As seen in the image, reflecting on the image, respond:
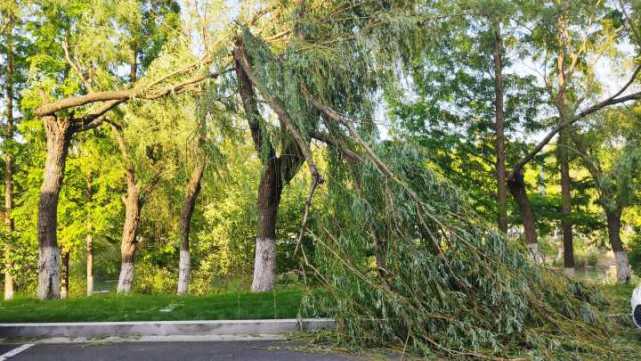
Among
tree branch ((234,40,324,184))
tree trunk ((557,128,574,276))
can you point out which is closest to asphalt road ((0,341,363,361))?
tree branch ((234,40,324,184))

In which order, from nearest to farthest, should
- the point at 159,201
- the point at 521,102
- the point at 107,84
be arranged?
the point at 107,84, the point at 521,102, the point at 159,201

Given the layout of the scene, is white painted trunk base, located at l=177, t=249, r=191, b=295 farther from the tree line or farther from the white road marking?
the white road marking

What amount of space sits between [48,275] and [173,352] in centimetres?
799

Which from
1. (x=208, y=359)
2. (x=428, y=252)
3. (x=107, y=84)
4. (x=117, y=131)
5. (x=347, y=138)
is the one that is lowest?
(x=208, y=359)

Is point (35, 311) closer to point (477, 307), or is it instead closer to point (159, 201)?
point (477, 307)

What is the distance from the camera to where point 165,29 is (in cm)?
1703

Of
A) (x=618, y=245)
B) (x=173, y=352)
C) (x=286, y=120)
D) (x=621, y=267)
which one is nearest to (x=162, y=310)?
(x=173, y=352)

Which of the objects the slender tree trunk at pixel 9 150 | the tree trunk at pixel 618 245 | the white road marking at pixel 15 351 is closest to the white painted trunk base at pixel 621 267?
the tree trunk at pixel 618 245

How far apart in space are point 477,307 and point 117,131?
1400cm

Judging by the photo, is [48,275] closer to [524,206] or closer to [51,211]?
[51,211]

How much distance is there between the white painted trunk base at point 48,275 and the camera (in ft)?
39.8

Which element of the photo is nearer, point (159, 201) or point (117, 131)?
point (117, 131)

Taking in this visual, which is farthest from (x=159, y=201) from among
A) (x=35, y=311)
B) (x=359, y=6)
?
(x=359, y=6)

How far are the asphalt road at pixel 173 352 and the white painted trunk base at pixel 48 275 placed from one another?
600 centimetres
